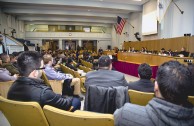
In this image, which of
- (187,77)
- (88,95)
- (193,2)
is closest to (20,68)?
(88,95)

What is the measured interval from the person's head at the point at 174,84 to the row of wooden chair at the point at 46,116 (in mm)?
366

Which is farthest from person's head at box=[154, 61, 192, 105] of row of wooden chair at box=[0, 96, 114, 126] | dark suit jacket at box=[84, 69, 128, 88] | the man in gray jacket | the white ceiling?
the white ceiling

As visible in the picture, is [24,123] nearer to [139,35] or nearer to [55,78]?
[55,78]

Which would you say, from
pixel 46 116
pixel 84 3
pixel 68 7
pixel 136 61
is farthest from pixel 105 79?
pixel 68 7

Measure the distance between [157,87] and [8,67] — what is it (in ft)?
14.3

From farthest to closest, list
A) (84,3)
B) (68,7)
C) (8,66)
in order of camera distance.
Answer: (68,7) < (84,3) < (8,66)

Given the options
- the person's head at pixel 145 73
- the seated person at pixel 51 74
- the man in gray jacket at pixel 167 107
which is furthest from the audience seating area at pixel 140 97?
the seated person at pixel 51 74

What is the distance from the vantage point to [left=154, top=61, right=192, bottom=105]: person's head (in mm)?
981

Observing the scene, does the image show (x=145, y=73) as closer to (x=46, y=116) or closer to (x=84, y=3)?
(x=46, y=116)

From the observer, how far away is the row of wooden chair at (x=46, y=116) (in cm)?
107

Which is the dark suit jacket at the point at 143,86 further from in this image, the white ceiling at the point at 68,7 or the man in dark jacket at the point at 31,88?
the white ceiling at the point at 68,7

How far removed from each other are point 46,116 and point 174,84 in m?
0.97

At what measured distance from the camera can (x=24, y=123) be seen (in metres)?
1.54

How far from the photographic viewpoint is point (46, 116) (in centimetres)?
132
